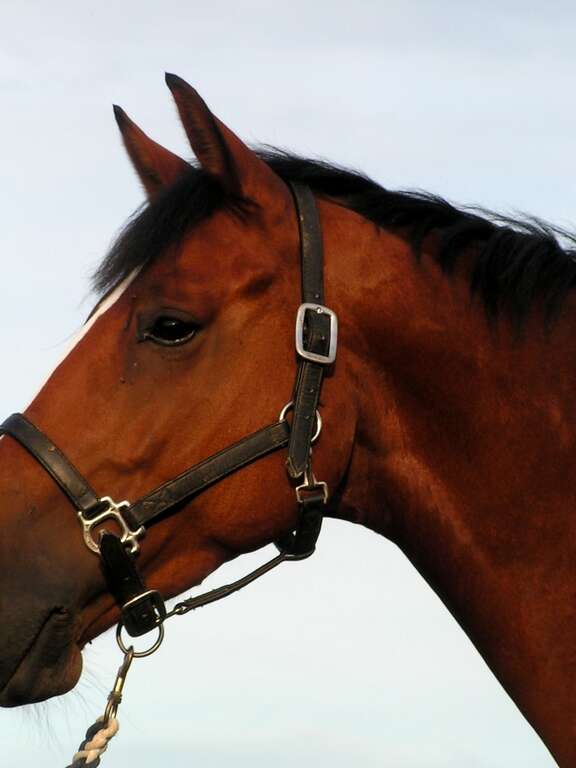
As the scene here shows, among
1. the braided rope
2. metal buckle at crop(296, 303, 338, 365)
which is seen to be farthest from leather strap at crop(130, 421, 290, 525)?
the braided rope

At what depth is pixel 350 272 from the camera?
19.7 ft

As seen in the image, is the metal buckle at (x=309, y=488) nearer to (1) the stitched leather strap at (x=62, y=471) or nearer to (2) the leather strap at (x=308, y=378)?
(2) the leather strap at (x=308, y=378)

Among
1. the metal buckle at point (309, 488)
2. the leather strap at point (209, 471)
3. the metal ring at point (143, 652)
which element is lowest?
the metal ring at point (143, 652)

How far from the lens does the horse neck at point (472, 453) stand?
5.64 meters

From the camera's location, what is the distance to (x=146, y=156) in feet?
21.7

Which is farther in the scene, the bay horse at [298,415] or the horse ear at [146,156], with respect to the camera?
the horse ear at [146,156]

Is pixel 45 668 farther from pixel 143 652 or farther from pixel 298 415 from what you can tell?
pixel 298 415

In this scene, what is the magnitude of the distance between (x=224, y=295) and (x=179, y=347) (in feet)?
1.09

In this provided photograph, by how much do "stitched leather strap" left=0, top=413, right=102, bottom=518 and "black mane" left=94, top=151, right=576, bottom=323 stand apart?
874 millimetres

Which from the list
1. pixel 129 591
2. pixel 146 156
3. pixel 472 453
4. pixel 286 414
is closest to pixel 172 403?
pixel 286 414

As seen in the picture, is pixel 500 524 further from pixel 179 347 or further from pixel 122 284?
pixel 122 284

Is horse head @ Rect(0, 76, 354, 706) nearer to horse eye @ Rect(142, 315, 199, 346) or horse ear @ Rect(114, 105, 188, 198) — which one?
horse eye @ Rect(142, 315, 199, 346)

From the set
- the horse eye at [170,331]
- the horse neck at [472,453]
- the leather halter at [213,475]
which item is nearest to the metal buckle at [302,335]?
the leather halter at [213,475]

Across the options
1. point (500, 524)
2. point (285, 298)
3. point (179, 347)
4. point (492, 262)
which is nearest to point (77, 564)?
point (179, 347)
